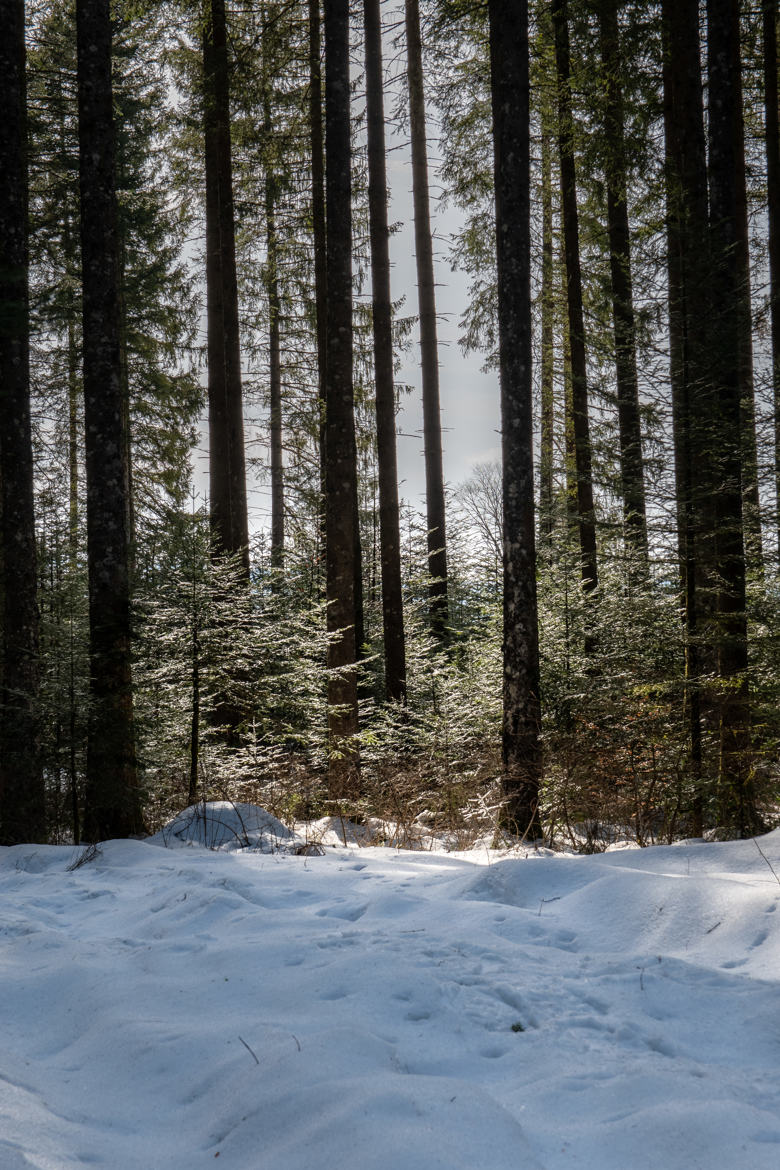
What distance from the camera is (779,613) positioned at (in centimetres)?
680

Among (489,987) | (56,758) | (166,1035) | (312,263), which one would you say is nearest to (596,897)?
(489,987)

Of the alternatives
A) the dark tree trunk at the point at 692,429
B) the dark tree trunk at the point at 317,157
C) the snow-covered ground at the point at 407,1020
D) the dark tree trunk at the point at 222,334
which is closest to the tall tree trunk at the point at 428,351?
the dark tree trunk at the point at 317,157

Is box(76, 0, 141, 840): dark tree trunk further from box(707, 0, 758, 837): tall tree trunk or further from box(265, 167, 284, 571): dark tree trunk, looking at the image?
box(265, 167, 284, 571): dark tree trunk

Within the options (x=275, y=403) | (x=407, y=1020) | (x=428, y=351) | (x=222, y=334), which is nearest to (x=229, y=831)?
(x=407, y=1020)

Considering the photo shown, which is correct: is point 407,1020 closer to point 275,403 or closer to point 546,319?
point 546,319

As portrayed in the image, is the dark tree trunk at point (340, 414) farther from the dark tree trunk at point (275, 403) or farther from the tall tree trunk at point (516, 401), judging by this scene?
the dark tree trunk at point (275, 403)

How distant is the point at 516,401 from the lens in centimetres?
708

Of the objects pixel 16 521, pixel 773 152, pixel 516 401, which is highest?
pixel 773 152

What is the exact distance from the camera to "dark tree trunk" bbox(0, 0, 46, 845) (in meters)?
7.15

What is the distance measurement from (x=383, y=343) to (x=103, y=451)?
722cm

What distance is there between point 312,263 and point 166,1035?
16758mm

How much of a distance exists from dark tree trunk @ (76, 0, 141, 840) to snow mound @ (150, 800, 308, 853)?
0.47 m

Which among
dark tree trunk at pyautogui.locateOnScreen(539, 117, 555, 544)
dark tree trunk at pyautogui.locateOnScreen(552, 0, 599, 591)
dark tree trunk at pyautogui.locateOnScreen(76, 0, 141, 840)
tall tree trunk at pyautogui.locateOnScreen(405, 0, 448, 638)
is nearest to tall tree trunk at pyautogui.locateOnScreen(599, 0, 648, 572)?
dark tree trunk at pyautogui.locateOnScreen(552, 0, 599, 591)

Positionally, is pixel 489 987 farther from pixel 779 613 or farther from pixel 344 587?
pixel 344 587
